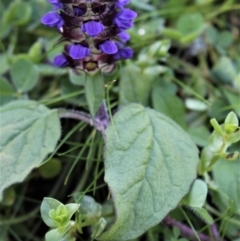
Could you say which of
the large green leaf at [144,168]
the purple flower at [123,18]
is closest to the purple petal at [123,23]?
the purple flower at [123,18]

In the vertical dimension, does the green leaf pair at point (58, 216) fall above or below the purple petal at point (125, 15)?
below

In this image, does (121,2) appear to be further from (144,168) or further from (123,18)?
(144,168)

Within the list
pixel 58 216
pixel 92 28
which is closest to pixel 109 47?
pixel 92 28

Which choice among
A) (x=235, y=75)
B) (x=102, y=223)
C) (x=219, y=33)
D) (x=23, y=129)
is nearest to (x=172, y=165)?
(x=102, y=223)

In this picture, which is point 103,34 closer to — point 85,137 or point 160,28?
point 85,137

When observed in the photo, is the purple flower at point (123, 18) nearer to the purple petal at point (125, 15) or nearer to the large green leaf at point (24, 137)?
the purple petal at point (125, 15)
